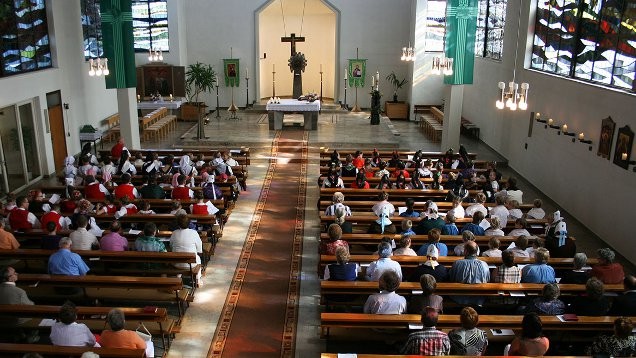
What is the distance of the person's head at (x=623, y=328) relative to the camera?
4492 millimetres

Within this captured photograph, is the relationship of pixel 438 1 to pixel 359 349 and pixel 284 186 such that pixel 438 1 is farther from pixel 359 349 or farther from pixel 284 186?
pixel 359 349

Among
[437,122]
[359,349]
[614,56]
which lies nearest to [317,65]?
[437,122]

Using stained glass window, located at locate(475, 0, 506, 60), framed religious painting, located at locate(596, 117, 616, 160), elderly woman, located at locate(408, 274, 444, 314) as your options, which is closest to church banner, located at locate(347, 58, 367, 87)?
stained glass window, located at locate(475, 0, 506, 60)

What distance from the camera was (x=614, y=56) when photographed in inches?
378

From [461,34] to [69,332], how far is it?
11796mm

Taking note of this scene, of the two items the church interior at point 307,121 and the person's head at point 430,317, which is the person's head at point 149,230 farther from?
the person's head at point 430,317

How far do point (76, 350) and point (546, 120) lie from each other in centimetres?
1066

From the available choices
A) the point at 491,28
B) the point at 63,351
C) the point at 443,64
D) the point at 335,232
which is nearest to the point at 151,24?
the point at 491,28

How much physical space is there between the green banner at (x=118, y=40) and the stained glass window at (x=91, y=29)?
2.53 metres

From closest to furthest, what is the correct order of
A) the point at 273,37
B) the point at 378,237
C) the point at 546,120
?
1. the point at 378,237
2. the point at 546,120
3. the point at 273,37

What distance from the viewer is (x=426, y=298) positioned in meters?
5.39

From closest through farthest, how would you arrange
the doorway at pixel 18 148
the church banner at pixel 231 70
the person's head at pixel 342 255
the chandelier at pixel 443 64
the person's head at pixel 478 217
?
the person's head at pixel 342 255 < the person's head at pixel 478 217 < the doorway at pixel 18 148 < the chandelier at pixel 443 64 < the church banner at pixel 231 70

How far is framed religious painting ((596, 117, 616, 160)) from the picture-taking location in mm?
9328

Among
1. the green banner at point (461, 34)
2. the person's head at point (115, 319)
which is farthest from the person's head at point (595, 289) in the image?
the green banner at point (461, 34)
